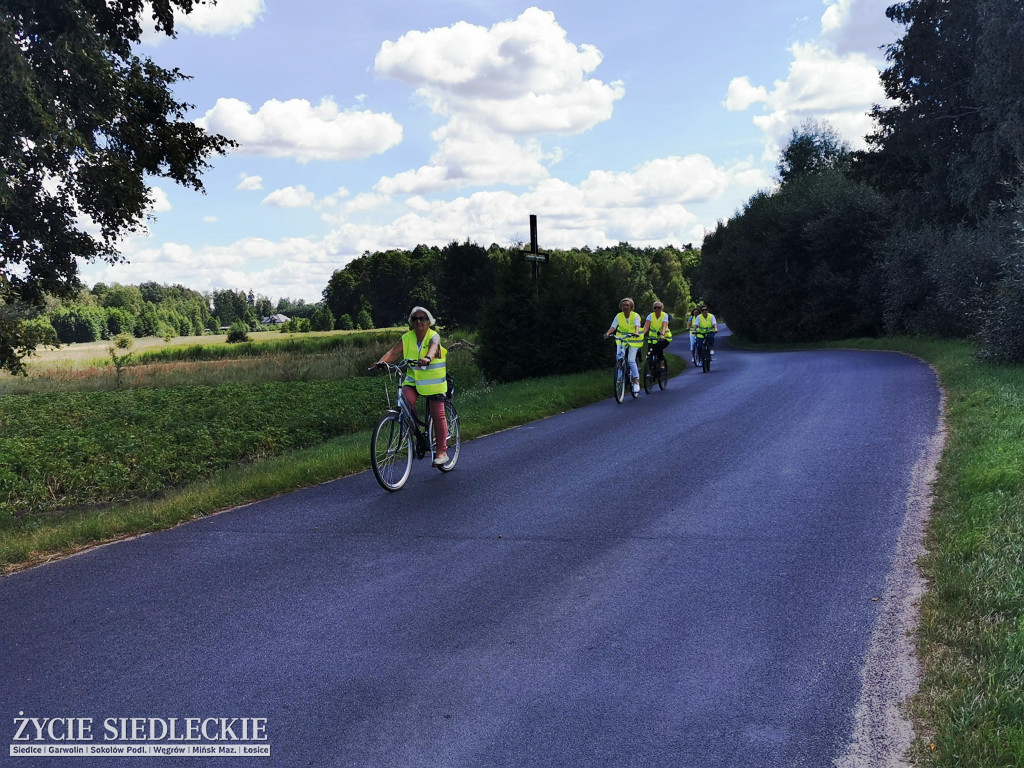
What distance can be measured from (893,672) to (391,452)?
234 inches

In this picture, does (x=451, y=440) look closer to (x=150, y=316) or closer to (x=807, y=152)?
(x=807, y=152)

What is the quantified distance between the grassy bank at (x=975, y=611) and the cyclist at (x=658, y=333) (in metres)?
9.07

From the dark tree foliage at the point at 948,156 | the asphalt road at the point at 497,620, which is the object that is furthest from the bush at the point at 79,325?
the asphalt road at the point at 497,620

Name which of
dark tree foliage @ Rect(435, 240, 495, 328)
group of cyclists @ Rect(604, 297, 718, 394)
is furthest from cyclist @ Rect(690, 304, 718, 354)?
dark tree foliage @ Rect(435, 240, 495, 328)

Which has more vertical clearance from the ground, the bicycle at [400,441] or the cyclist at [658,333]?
the cyclist at [658,333]

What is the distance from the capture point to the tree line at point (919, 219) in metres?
26.4

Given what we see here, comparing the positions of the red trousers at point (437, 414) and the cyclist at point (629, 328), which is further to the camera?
the cyclist at point (629, 328)

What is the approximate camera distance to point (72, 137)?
10.0 meters

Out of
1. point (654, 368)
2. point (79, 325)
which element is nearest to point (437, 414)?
point (654, 368)

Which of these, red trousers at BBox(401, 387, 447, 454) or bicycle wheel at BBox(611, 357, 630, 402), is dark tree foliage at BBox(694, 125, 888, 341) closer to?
bicycle wheel at BBox(611, 357, 630, 402)

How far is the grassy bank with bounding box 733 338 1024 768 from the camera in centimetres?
328

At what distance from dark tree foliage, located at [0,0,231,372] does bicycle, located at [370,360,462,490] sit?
16.8ft

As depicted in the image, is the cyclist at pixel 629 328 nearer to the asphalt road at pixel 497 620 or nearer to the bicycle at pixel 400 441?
the bicycle at pixel 400 441

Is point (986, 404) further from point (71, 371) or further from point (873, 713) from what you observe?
point (71, 371)
